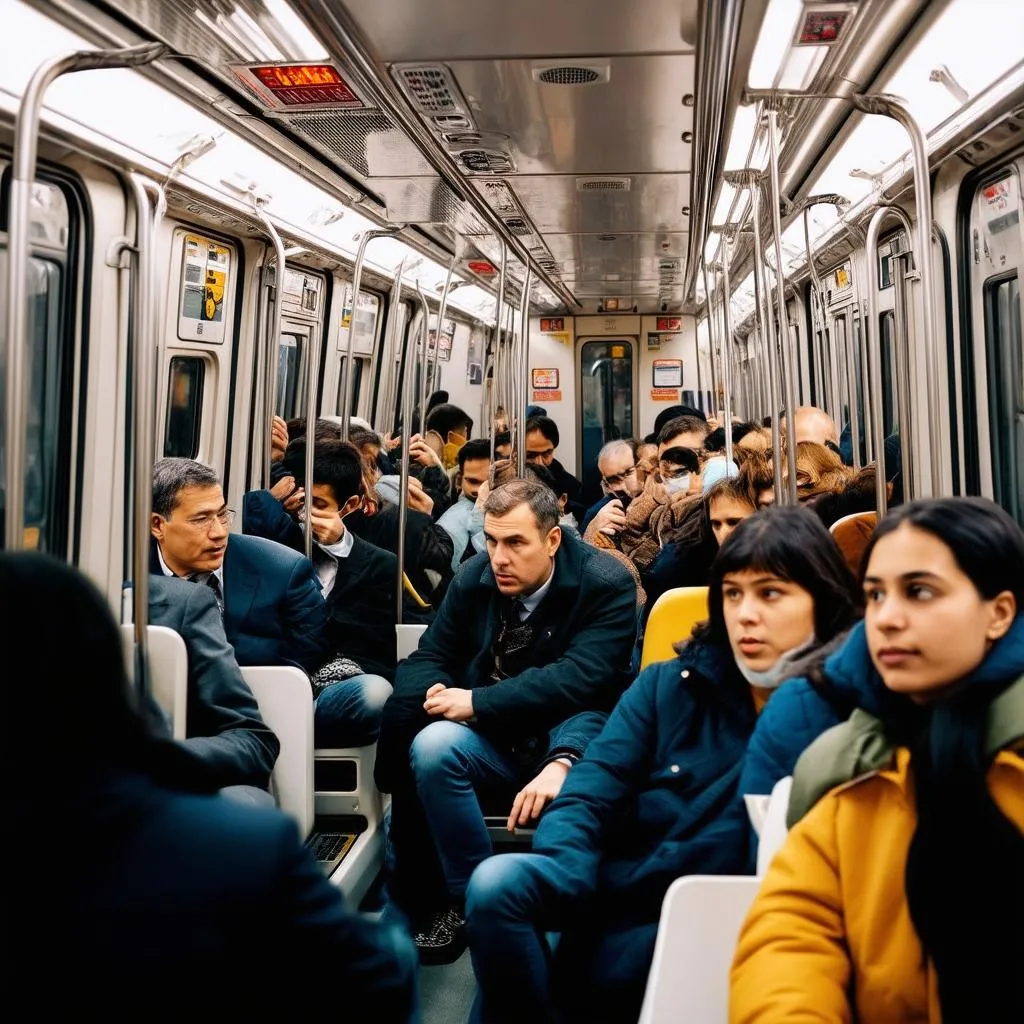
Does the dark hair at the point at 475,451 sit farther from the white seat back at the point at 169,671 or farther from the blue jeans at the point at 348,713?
the white seat back at the point at 169,671

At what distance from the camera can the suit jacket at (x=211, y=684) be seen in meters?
3.06

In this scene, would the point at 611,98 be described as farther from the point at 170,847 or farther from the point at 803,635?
the point at 170,847

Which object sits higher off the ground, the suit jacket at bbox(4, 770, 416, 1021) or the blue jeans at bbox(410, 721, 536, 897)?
the suit jacket at bbox(4, 770, 416, 1021)

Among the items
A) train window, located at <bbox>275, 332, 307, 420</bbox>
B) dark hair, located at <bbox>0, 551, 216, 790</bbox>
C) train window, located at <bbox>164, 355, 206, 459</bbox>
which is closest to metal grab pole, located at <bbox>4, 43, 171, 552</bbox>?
dark hair, located at <bbox>0, 551, 216, 790</bbox>

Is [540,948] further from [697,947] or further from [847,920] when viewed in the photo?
[847,920]

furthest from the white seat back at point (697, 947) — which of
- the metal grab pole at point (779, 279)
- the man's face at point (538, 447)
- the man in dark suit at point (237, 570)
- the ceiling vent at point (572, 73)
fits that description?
the man's face at point (538, 447)

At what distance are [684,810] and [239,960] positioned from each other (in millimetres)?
1591

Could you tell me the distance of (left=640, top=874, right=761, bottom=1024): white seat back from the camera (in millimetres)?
2002

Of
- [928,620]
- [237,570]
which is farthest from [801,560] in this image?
[237,570]

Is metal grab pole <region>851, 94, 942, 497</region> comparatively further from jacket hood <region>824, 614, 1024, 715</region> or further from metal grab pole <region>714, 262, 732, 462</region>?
metal grab pole <region>714, 262, 732, 462</region>

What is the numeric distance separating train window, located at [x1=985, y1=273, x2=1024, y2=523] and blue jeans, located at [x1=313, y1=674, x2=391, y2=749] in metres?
2.47

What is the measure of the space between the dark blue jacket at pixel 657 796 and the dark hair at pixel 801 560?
0.81ft

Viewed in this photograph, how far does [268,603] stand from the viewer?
3.89 metres

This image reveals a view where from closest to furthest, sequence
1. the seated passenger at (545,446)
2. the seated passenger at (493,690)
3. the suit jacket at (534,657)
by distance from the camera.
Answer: the seated passenger at (493,690), the suit jacket at (534,657), the seated passenger at (545,446)
